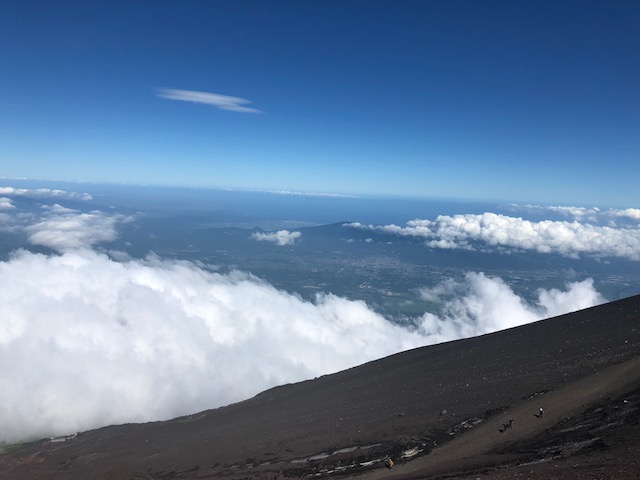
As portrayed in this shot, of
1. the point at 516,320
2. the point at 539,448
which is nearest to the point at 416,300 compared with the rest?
the point at 516,320

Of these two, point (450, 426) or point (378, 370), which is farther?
point (378, 370)

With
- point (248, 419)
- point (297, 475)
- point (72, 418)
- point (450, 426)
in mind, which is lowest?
point (72, 418)

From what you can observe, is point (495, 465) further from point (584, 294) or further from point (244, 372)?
point (584, 294)

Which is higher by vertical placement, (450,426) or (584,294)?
(450,426)

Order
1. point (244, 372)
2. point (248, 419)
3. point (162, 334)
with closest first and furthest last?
point (248, 419), point (244, 372), point (162, 334)


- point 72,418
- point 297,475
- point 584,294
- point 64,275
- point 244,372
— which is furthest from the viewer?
point 584,294

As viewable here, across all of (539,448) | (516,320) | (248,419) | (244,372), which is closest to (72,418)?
(244,372)
